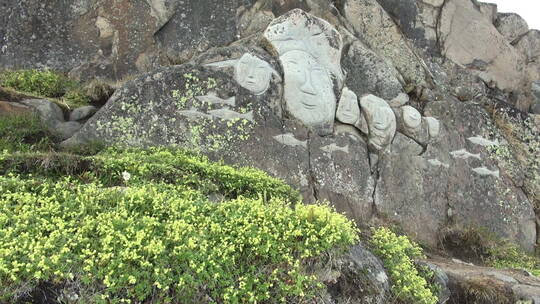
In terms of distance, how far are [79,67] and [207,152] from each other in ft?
13.4

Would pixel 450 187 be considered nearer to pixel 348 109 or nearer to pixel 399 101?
pixel 399 101

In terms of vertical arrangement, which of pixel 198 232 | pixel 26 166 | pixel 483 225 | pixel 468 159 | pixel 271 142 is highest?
pixel 198 232

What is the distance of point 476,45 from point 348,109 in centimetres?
537

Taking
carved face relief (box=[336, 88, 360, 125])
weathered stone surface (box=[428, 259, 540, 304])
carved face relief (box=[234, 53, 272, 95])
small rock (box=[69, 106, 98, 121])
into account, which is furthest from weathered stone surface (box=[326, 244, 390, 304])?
small rock (box=[69, 106, 98, 121])

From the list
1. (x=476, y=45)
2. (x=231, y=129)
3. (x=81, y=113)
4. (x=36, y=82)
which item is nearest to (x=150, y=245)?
(x=231, y=129)

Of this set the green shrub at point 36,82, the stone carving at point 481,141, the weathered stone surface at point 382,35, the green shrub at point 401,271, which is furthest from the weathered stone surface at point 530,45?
the green shrub at point 36,82

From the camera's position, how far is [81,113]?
8.60 meters

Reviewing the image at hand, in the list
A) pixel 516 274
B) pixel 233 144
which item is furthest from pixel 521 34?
pixel 233 144

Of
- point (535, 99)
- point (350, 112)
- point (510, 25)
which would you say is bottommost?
point (535, 99)

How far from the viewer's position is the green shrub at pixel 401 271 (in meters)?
5.13

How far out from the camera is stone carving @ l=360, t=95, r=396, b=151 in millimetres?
9656

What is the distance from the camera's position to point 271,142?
859 cm

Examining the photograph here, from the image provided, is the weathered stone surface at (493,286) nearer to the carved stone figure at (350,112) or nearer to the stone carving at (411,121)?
the carved stone figure at (350,112)

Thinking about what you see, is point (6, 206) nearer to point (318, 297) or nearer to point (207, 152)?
point (318, 297)
